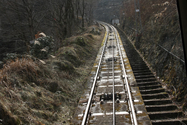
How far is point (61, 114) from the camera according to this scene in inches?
285

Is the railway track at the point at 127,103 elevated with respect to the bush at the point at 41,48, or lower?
lower

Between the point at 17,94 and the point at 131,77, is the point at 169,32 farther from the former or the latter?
the point at 17,94

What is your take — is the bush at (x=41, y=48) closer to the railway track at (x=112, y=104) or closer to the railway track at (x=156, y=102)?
the railway track at (x=112, y=104)

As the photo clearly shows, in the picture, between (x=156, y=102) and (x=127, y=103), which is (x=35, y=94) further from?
(x=156, y=102)

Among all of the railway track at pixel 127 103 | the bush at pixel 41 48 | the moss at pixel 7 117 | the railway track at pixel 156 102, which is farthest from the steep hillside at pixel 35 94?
the railway track at pixel 156 102

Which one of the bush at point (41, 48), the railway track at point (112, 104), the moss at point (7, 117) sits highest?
the bush at point (41, 48)

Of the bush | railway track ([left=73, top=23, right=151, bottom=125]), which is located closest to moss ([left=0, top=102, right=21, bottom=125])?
railway track ([left=73, top=23, right=151, bottom=125])

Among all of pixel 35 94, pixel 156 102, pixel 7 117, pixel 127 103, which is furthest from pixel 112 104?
pixel 7 117

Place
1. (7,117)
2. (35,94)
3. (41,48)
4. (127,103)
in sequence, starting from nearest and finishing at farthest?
(7,117) → (35,94) → (127,103) → (41,48)

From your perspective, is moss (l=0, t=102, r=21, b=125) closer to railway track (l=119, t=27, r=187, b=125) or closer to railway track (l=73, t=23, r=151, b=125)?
railway track (l=73, t=23, r=151, b=125)

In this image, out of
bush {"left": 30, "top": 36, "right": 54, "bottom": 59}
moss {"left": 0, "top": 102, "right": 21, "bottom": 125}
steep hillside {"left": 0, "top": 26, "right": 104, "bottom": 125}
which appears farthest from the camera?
bush {"left": 30, "top": 36, "right": 54, "bottom": 59}

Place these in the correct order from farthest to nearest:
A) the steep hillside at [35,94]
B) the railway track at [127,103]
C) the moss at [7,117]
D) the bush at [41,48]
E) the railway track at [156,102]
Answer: the bush at [41,48]
the railway track at [127,103]
the railway track at [156,102]
the steep hillside at [35,94]
the moss at [7,117]

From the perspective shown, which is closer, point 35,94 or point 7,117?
point 7,117

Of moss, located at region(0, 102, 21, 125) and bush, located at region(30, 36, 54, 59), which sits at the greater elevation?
bush, located at region(30, 36, 54, 59)
